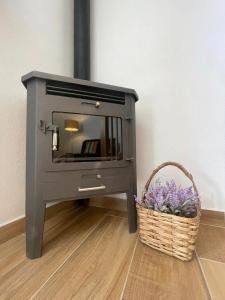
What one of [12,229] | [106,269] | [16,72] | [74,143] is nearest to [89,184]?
[74,143]

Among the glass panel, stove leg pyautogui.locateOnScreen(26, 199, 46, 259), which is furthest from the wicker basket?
stove leg pyautogui.locateOnScreen(26, 199, 46, 259)

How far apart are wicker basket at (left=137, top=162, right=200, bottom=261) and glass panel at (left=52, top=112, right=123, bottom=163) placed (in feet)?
1.02

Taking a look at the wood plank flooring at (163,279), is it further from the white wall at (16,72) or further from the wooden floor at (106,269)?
the white wall at (16,72)

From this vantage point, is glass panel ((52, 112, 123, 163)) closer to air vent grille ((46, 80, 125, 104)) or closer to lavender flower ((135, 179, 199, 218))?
air vent grille ((46, 80, 125, 104))

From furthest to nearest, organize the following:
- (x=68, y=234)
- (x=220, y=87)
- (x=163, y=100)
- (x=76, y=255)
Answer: (x=163, y=100), (x=220, y=87), (x=68, y=234), (x=76, y=255)

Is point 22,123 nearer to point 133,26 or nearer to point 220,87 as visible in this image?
point 133,26

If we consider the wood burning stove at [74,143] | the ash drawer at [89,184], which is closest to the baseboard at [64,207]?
the wood burning stove at [74,143]

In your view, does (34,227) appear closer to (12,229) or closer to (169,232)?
(12,229)

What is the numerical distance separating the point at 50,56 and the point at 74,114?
0.56 metres

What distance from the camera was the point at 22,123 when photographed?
92cm

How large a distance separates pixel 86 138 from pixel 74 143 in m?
0.06

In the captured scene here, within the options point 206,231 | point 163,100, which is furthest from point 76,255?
point 163,100

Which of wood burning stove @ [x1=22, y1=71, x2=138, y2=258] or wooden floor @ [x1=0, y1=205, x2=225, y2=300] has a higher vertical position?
wood burning stove @ [x1=22, y1=71, x2=138, y2=258]

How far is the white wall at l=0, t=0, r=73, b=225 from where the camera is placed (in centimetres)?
83
